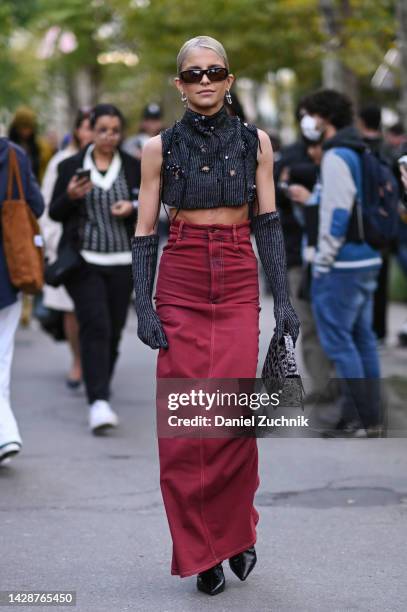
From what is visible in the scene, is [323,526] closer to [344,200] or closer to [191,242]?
[191,242]

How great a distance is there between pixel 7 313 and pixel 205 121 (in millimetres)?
2456

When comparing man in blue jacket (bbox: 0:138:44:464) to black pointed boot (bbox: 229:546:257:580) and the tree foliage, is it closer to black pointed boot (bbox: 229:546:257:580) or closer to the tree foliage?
black pointed boot (bbox: 229:546:257:580)

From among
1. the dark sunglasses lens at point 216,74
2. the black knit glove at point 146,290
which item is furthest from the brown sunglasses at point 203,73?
Answer: the black knit glove at point 146,290

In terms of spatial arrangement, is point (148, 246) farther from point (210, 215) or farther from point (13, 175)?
point (13, 175)

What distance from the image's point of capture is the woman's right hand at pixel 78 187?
27.0ft

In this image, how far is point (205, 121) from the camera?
5.11m

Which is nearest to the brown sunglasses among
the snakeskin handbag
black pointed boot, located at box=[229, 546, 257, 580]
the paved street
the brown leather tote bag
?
the snakeskin handbag

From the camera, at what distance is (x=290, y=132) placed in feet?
161

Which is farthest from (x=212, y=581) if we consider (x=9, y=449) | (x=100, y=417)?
(x=100, y=417)

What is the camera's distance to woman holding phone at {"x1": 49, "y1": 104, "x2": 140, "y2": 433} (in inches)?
332

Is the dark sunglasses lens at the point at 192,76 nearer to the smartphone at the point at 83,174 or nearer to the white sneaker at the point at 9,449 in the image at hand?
the white sneaker at the point at 9,449

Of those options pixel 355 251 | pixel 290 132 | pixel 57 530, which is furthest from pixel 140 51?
pixel 57 530

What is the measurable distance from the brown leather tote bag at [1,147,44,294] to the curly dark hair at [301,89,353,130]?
79.6 inches

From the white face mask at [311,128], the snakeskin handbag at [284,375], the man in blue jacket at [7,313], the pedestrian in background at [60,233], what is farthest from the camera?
the pedestrian in background at [60,233]
